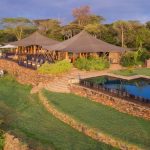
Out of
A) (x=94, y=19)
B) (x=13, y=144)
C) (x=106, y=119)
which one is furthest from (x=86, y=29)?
(x=13, y=144)

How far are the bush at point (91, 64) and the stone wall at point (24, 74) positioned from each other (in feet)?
10.8

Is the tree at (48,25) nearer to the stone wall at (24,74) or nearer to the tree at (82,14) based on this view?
the tree at (82,14)

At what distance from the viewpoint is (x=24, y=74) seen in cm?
3105

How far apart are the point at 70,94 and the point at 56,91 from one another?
4.40 ft

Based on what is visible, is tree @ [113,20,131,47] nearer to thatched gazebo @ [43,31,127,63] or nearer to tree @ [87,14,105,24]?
thatched gazebo @ [43,31,127,63]

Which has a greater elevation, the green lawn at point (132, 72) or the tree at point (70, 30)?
the tree at point (70, 30)

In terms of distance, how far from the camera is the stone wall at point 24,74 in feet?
91.2

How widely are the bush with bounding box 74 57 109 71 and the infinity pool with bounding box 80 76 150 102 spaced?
2.32 m

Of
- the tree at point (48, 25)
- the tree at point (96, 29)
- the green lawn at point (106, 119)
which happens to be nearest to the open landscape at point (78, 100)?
the green lawn at point (106, 119)

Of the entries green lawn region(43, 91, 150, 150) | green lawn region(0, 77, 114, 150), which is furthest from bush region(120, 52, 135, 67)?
green lawn region(0, 77, 114, 150)

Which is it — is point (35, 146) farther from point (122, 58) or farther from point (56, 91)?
point (122, 58)

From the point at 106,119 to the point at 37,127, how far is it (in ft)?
11.6

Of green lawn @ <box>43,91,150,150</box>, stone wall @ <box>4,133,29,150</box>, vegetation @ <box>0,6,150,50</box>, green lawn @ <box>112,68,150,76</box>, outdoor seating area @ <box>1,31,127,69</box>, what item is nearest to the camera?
stone wall @ <box>4,133,29,150</box>

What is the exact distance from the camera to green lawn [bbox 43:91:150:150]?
49.4 ft
